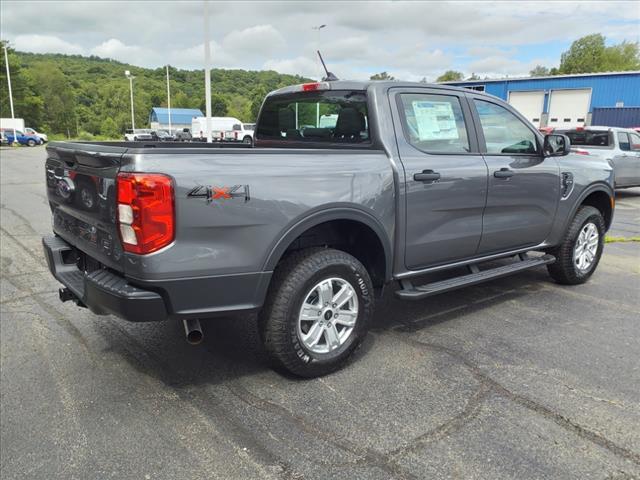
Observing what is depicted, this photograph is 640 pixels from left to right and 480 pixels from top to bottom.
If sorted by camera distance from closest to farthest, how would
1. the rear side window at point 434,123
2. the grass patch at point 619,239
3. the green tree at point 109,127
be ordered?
the rear side window at point 434,123
the grass patch at point 619,239
the green tree at point 109,127

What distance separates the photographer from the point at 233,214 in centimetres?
281

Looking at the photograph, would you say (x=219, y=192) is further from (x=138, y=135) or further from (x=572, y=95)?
(x=138, y=135)

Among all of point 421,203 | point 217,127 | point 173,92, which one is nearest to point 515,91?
point 217,127

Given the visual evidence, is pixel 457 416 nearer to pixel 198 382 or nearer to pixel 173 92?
pixel 198 382

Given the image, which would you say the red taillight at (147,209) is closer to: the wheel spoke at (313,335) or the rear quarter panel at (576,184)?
the wheel spoke at (313,335)

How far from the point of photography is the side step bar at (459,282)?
3.72m

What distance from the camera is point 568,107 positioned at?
31.4 meters

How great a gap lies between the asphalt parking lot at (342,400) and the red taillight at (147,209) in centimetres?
101

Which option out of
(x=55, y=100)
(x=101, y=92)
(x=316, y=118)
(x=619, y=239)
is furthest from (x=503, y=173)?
(x=101, y=92)

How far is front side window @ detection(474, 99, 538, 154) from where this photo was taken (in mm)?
4363

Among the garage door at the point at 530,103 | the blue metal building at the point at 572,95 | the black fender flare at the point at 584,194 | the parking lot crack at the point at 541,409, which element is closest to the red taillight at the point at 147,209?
the parking lot crack at the point at 541,409

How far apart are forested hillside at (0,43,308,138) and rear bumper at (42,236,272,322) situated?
7186 centimetres

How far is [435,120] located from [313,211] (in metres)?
1.47

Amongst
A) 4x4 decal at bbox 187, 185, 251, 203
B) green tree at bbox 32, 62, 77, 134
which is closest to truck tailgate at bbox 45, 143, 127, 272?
4x4 decal at bbox 187, 185, 251, 203
